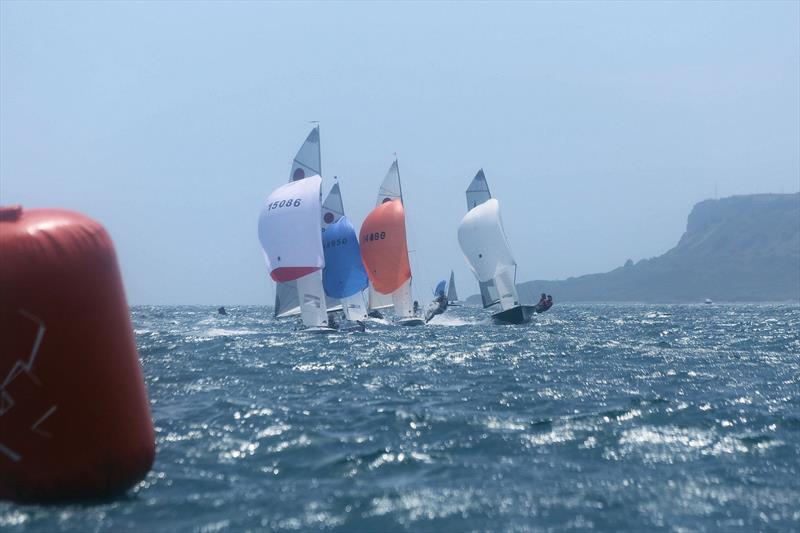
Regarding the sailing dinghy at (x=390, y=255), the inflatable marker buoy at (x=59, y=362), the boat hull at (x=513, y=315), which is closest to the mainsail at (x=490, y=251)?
the boat hull at (x=513, y=315)

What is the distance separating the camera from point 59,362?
20.0 ft

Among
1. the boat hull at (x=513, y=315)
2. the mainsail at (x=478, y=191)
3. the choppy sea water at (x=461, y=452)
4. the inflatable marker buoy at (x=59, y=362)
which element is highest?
the mainsail at (x=478, y=191)

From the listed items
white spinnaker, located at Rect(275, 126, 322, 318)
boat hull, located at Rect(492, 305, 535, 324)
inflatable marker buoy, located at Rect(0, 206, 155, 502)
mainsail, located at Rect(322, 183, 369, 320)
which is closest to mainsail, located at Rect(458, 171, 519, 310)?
boat hull, located at Rect(492, 305, 535, 324)

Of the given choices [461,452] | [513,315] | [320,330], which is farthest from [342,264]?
[461,452]

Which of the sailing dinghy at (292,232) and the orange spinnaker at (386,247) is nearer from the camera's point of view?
the sailing dinghy at (292,232)

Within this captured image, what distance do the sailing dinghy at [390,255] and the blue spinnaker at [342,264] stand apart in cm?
138

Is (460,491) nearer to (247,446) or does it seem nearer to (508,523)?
(508,523)

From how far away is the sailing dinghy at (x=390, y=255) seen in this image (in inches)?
1628

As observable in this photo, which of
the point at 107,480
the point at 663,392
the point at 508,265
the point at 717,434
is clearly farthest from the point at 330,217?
the point at 107,480

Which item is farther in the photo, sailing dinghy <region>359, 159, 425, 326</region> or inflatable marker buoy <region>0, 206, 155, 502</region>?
sailing dinghy <region>359, 159, 425, 326</region>

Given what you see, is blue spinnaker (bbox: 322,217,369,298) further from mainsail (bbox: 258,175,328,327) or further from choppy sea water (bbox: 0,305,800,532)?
choppy sea water (bbox: 0,305,800,532)

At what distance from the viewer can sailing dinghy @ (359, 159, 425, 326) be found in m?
41.3

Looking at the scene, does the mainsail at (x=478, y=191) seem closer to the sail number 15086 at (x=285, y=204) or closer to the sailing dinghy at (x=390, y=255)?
the sailing dinghy at (x=390, y=255)

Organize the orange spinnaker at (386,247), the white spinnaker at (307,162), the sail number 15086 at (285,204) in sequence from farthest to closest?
1. the orange spinnaker at (386,247)
2. the white spinnaker at (307,162)
3. the sail number 15086 at (285,204)
